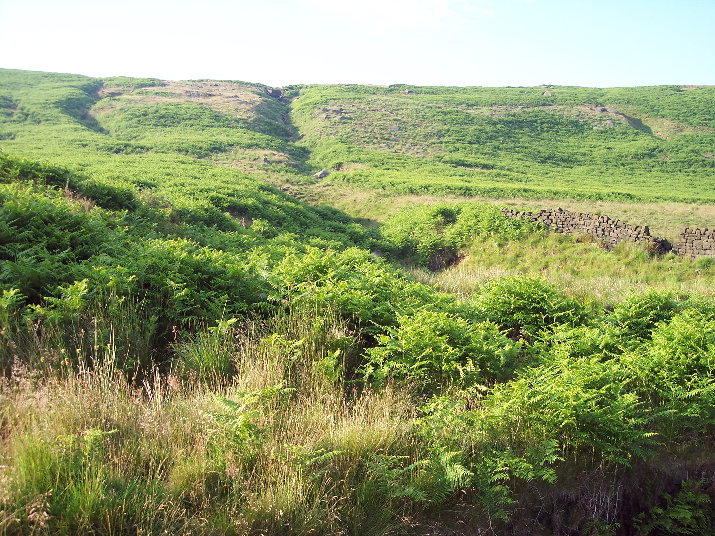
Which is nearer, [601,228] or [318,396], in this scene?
[318,396]

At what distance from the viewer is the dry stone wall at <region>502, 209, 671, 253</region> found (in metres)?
19.5

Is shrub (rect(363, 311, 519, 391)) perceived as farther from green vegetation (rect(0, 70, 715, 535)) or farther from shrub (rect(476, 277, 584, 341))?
shrub (rect(476, 277, 584, 341))

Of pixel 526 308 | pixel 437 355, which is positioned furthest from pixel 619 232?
pixel 437 355

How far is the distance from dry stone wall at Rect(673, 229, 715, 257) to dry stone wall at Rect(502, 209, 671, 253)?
0.49 meters

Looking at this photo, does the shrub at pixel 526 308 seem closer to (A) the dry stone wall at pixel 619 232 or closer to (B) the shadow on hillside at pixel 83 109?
(A) the dry stone wall at pixel 619 232

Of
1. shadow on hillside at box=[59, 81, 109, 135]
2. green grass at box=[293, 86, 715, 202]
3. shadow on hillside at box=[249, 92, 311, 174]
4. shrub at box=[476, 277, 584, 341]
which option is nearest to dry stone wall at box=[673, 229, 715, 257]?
green grass at box=[293, 86, 715, 202]

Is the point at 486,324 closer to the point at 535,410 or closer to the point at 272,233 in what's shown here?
the point at 535,410

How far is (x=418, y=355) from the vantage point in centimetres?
620

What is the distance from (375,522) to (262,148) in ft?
146

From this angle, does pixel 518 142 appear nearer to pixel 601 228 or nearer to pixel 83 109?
pixel 601 228

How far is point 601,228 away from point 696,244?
3.53 meters

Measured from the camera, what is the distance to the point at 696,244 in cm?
1880

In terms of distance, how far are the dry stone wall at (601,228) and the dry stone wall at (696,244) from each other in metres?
0.49

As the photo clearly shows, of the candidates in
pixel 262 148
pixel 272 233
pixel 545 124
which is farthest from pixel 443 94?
pixel 272 233
